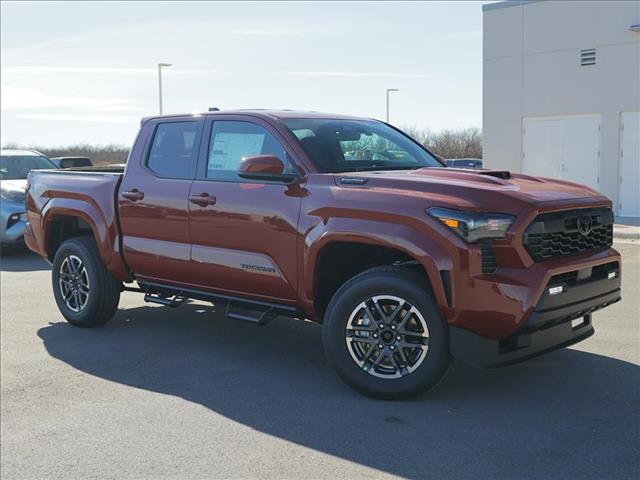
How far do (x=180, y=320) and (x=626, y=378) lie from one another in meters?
4.22

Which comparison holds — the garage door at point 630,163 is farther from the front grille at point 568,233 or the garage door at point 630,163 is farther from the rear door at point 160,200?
the rear door at point 160,200

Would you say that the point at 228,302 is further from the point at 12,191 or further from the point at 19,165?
the point at 19,165

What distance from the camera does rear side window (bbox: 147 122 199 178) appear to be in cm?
616

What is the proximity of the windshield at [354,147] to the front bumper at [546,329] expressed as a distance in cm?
161

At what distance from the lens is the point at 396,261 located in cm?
517

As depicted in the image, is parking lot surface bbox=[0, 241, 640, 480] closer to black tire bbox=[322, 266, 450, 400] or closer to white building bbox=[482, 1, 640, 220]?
black tire bbox=[322, 266, 450, 400]

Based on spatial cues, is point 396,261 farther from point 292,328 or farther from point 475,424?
point 292,328

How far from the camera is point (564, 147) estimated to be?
20.2 metres

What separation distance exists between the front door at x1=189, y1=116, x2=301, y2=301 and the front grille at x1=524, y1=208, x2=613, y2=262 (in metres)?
1.65

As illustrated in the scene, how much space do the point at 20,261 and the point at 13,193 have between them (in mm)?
1145

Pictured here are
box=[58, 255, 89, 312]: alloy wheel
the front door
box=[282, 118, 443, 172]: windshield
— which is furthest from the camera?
box=[58, 255, 89, 312]: alloy wheel

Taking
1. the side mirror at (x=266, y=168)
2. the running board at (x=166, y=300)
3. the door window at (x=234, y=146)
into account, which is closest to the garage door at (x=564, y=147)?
the running board at (x=166, y=300)

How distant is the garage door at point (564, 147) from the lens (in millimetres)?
19609

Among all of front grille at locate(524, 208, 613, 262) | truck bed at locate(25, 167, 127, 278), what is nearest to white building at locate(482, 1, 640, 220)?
front grille at locate(524, 208, 613, 262)
